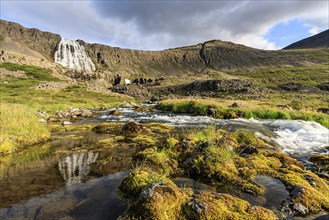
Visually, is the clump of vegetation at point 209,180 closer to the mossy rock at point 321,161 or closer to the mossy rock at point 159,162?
the mossy rock at point 159,162

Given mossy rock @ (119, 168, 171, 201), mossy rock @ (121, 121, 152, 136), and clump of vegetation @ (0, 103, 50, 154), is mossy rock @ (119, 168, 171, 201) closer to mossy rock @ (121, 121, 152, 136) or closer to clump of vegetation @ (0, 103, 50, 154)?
clump of vegetation @ (0, 103, 50, 154)

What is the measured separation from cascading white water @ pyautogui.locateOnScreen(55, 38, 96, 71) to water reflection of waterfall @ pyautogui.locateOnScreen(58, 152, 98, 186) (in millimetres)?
169537

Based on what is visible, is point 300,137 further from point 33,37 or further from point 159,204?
point 33,37

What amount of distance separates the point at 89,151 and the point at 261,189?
10125mm

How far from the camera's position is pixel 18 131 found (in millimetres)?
16641

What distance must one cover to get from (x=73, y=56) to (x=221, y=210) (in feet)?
647

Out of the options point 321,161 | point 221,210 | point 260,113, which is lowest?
point 260,113

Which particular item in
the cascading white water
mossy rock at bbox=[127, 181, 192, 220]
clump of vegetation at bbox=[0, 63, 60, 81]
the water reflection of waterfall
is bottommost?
the water reflection of waterfall

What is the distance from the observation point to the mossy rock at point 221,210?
6.20 m

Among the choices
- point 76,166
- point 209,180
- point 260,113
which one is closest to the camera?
point 209,180

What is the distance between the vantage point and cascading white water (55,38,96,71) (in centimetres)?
17362

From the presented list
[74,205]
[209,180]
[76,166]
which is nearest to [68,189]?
[74,205]

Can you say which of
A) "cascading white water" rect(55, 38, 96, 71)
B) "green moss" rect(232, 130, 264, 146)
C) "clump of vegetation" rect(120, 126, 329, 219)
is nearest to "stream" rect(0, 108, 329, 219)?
"clump of vegetation" rect(120, 126, 329, 219)

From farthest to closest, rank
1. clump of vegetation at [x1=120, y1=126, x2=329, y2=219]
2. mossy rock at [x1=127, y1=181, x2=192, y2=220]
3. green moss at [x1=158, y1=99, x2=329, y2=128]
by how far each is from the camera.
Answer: green moss at [x1=158, y1=99, x2=329, y2=128] → clump of vegetation at [x1=120, y1=126, x2=329, y2=219] → mossy rock at [x1=127, y1=181, x2=192, y2=220]
